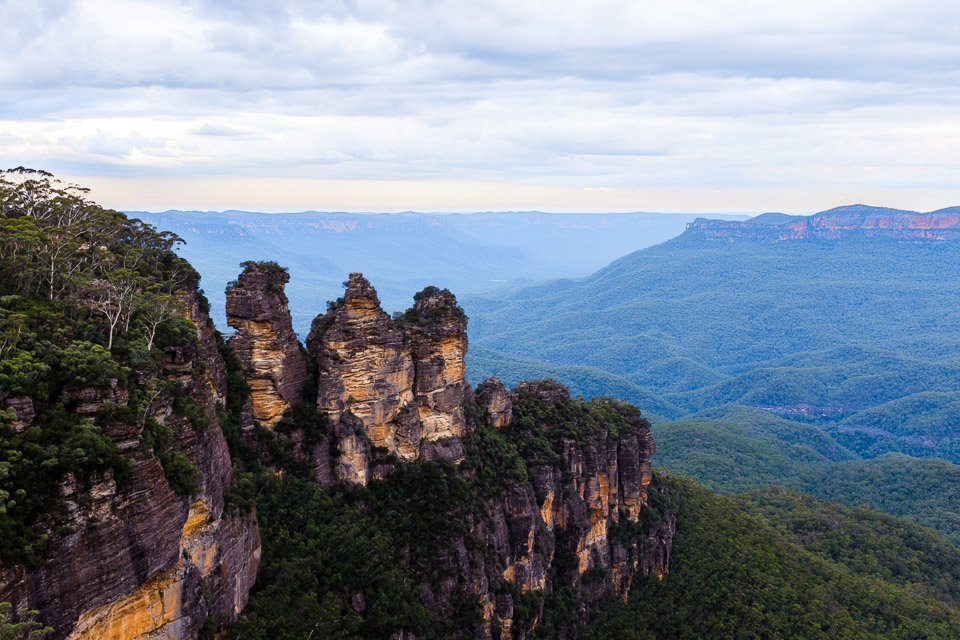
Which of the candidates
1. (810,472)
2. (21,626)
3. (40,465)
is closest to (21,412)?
(40,465)

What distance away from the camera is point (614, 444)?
53.6 meters

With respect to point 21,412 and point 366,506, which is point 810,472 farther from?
point 21,412

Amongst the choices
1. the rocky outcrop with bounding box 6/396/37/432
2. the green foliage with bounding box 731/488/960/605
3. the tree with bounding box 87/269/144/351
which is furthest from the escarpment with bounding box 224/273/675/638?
the green foliage with bounding box 731/488/960/605

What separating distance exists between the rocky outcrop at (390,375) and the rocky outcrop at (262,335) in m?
2.84

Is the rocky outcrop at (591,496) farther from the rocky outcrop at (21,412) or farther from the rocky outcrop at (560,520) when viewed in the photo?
the rocky outcrop at (21,412)

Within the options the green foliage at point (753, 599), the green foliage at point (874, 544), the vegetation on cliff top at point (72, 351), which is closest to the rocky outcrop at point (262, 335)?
the vegetation on cliff top at point (72, 351)

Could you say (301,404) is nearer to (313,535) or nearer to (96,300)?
(313,535)

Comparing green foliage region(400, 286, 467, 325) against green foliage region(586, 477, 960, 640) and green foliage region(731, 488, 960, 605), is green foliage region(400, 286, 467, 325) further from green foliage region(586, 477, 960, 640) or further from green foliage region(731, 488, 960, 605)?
green foliage region(731, 488, 960, 605)

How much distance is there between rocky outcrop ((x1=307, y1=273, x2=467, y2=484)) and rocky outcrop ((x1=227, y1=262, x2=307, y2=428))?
2.84m

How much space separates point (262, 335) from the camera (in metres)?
35.2

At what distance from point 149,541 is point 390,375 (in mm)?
20849

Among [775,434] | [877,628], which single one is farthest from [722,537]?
[775,434]

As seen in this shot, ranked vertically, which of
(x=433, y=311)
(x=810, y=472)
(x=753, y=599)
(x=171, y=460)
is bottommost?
(x=810, y=472)

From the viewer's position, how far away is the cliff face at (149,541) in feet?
59.2
